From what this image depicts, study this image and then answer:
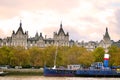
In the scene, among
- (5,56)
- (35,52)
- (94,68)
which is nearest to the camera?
(94,68)

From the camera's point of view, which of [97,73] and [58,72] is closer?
[58,72]

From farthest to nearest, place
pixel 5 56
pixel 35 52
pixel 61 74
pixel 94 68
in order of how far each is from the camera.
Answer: pixel 35 52, pixel 5 56, pixel 94 68, pixel 61 74

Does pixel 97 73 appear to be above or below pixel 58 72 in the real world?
below

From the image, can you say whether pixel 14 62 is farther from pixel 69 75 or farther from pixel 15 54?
pixel 69 75

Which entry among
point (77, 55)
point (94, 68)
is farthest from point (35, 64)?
point (94, 68)

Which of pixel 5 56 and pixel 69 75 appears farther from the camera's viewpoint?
pixel 5 56

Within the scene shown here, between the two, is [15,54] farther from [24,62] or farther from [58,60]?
[58,60]

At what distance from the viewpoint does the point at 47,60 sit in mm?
172875

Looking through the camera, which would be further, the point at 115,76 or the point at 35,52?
the point at 35,52

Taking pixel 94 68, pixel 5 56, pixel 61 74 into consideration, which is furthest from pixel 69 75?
pixel 5 56

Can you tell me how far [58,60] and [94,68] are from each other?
50.9m

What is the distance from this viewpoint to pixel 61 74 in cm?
11431

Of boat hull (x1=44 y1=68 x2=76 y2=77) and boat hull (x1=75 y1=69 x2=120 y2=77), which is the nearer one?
boat hull (x1=44 y1=68 x2=76 y2=77)

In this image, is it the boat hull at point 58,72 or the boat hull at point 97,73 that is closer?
the boat hull at point 58,72
